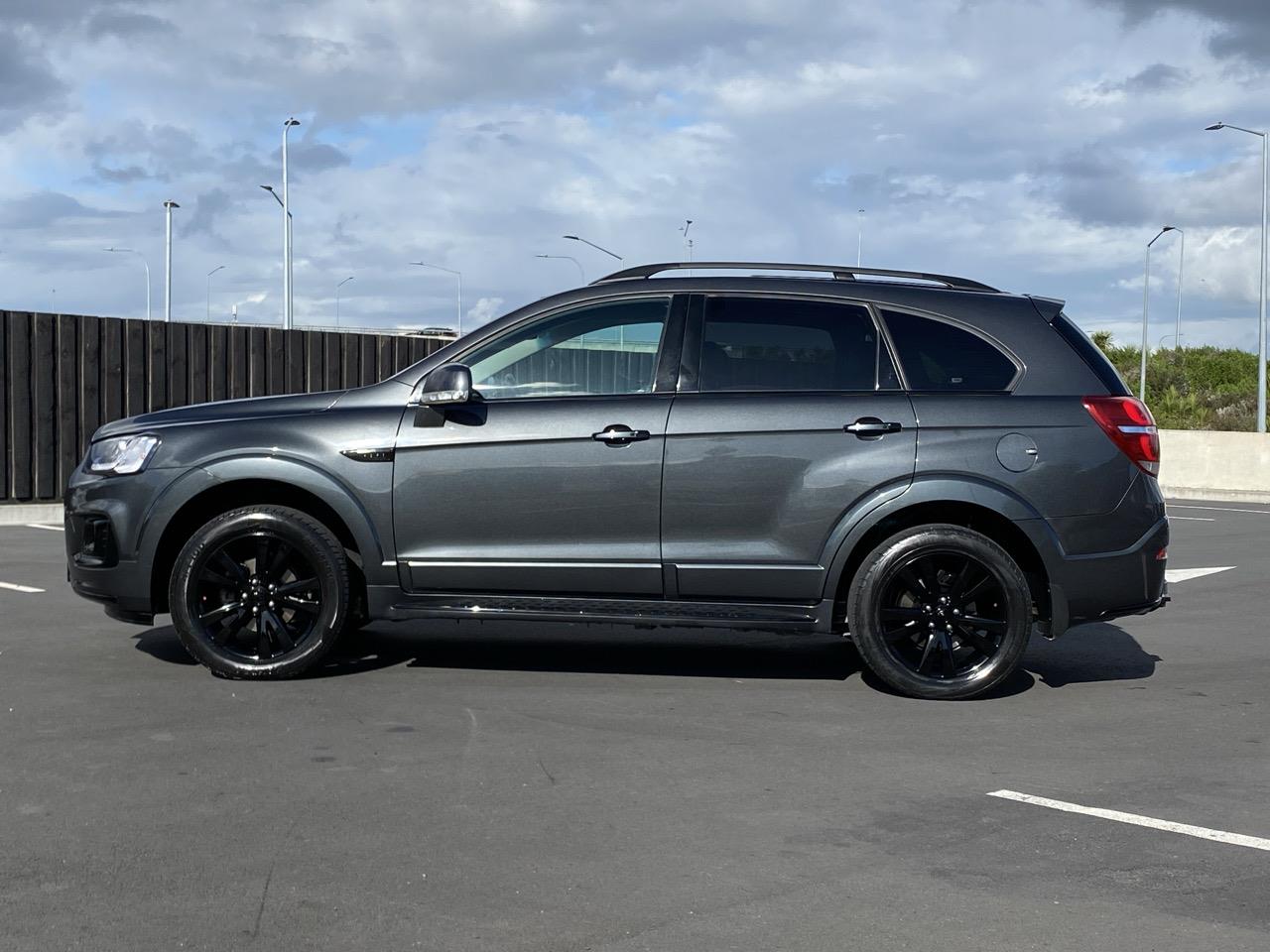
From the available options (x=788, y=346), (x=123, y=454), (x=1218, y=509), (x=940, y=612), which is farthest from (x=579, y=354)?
(x=1218, y=509)

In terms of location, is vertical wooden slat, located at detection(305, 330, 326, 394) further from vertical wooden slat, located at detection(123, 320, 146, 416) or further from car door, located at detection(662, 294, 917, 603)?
car door, located at detection(662, 294, 917, 603)

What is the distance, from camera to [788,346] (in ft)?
22.9

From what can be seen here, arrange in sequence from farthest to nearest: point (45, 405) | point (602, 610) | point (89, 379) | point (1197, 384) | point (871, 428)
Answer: point (1197, 384), point (89, 379), point (45, 405), point (602, 610), point (871, 428)

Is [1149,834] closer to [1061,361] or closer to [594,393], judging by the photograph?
[1061,361]

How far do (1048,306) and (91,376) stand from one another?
15.2 meters

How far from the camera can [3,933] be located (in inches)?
144

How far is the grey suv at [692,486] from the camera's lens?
6.73 m

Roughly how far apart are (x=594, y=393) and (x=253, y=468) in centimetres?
165

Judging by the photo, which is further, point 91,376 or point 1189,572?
point 91,376

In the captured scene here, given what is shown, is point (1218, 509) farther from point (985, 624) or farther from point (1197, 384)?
point (1197, 384)

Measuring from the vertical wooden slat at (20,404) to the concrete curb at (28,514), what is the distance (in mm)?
440

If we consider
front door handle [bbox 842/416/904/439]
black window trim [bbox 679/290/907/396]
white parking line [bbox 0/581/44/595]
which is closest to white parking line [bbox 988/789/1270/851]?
front door handle [bbox 842/416/904/439]

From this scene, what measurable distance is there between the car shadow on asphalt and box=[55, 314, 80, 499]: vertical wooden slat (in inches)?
452

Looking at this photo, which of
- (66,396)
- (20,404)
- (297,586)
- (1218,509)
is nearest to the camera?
(297,586)
